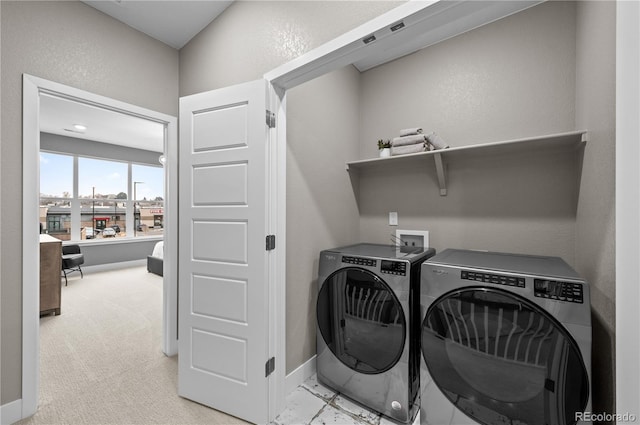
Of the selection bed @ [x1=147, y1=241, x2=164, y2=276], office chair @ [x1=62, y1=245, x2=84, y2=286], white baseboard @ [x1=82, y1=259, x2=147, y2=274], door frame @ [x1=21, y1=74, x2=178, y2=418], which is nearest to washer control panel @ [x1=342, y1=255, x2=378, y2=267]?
door frame @ [x1=21, y1=74, x2=178, y2=418]

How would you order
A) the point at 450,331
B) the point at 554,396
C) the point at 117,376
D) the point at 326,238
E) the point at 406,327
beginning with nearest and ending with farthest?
the point at 554,396, the point at 450,331, the point at 406,327, the point at 117,376, the point at 326,238

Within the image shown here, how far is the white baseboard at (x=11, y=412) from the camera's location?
5.28 ft

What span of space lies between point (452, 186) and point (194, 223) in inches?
79.2

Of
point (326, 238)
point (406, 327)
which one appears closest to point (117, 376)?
point (326, 238)

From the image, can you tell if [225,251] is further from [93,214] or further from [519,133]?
[93,214]

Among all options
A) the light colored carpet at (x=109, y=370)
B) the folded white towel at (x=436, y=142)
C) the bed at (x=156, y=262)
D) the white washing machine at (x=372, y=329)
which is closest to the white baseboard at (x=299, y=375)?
the white washing machine at (x=372, y=329)

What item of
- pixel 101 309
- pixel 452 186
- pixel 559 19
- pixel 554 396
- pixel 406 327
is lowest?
pixel 101 309

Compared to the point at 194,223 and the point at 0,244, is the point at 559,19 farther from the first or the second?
the point at 0,244

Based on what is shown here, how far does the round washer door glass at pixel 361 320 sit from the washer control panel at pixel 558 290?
2.30 ft

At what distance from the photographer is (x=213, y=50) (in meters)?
2.22

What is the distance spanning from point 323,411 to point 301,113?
6.90 ft

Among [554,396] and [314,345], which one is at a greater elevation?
[554,396]

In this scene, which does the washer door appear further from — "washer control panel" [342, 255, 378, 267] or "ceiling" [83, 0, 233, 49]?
"ceiling" [83, 0, 233, 49]

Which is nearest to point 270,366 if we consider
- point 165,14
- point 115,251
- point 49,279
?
point 165,14
